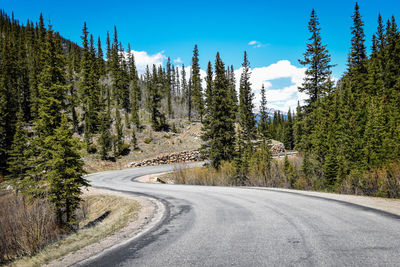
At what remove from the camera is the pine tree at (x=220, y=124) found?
977 inches

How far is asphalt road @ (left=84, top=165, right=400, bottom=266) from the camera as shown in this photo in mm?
3490

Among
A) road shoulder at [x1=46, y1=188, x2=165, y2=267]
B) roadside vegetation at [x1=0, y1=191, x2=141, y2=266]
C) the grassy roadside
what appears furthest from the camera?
roadside vegetation at [x1=0, y1=191, x2=141, y2=266]

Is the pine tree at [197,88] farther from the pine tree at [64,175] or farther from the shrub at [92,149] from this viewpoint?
the pine tree at [64,175]

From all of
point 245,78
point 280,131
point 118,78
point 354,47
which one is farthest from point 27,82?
point 280,131

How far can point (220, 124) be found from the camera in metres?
25.1

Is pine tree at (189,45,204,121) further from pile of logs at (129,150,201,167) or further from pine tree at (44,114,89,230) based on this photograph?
pine tree at (44,114,89,230)

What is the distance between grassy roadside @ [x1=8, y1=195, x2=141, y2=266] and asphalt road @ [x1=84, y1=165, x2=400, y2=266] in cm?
128

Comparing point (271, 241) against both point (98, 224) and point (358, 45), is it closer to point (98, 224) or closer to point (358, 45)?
point (98, 224)

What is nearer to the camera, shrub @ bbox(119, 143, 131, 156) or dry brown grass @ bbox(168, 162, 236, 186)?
dry brown grass @ bbox(168, 162, 236, 186)

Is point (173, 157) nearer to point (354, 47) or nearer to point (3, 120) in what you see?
point (3, 120)

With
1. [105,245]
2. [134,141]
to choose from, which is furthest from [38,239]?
[134,141]

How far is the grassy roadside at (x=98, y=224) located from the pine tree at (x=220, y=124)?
1347cm

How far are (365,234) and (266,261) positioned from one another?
260cm

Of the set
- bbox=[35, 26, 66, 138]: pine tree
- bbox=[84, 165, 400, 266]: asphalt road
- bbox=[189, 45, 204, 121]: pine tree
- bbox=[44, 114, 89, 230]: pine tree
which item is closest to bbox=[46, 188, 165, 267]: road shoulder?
bbox=[84, 165, 400, 266]: asphalt road
